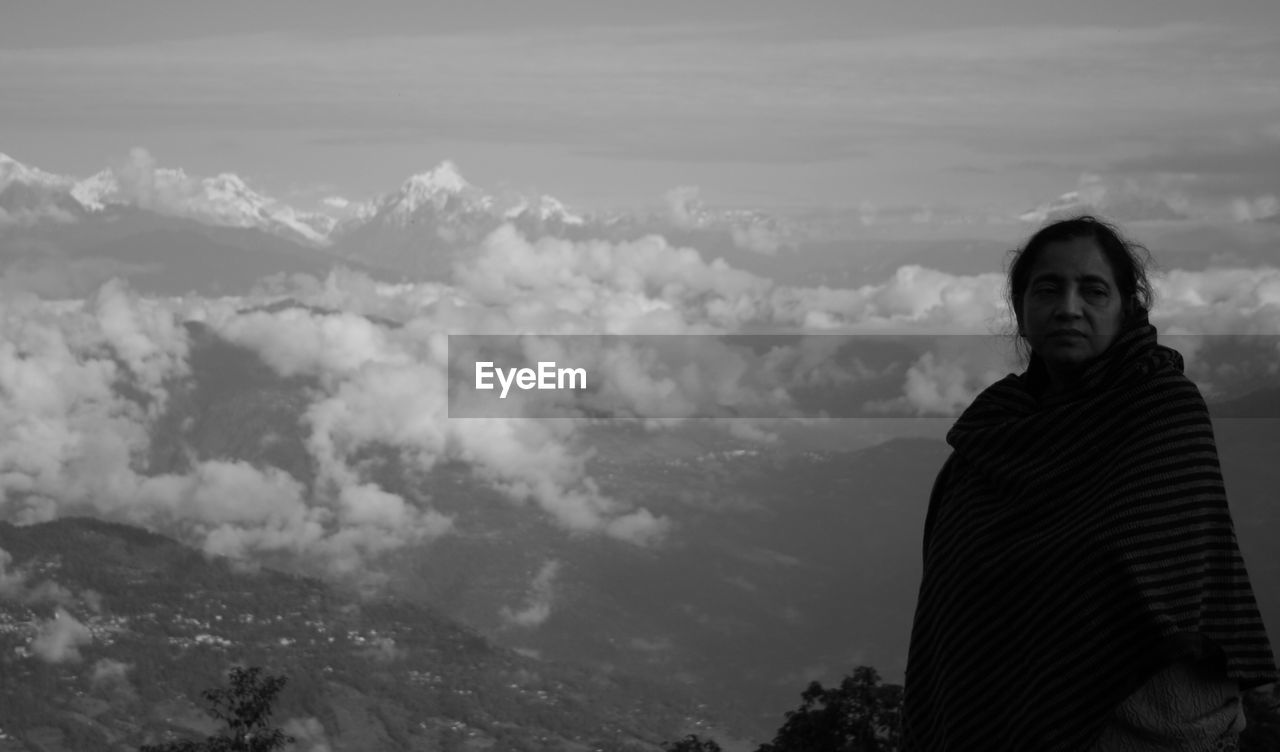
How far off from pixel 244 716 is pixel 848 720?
905 cm

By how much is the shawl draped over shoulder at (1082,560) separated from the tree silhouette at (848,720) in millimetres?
15753

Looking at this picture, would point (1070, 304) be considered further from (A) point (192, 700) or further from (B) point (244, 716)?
(A) point (192, 700)

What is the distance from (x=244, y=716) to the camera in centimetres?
1923

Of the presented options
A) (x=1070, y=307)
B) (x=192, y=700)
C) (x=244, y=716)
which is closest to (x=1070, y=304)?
(x=1070, y=307)

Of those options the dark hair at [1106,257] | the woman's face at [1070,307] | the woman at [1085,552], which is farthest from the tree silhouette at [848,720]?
the woman's face at [1070,307]

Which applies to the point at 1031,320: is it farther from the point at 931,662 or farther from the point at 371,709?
the point at 371,709

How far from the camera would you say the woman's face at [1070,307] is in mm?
3799

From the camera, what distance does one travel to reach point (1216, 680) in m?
3.39

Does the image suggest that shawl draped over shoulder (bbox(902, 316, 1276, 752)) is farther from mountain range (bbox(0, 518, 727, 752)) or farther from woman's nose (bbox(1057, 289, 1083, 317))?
mountain range (bbox(0, 518, 727, 752))

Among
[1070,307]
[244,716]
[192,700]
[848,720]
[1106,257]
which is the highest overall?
[1106,257]

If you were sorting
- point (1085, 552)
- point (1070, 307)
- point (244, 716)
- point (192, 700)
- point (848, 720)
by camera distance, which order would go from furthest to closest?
1. point (192, 700)
2. point (848, 720)
3. point (244, 716)
4. point (1070, 307)
5. point (1085, 552)

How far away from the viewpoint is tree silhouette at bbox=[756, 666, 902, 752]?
19.4 meters

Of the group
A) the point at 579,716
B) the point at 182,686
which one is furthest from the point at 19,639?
the point at 579,716

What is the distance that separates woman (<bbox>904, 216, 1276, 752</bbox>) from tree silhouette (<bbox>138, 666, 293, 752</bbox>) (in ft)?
54.4
